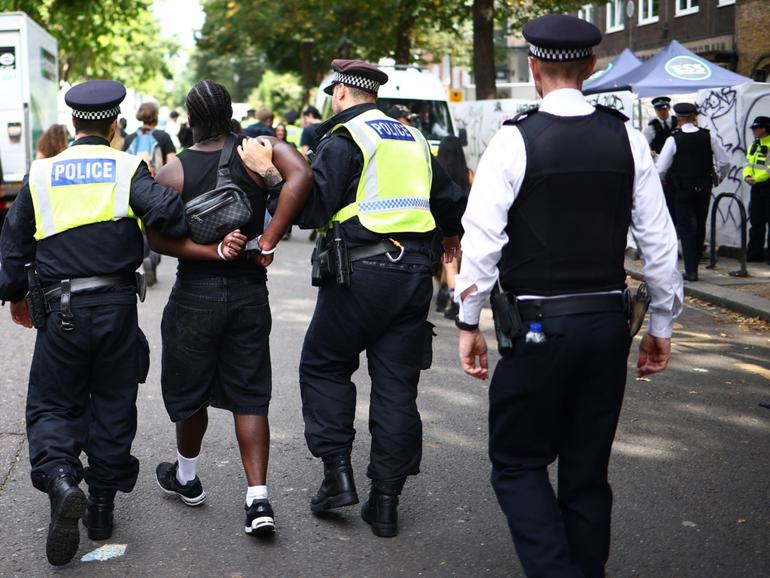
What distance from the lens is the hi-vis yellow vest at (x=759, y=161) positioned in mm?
13617

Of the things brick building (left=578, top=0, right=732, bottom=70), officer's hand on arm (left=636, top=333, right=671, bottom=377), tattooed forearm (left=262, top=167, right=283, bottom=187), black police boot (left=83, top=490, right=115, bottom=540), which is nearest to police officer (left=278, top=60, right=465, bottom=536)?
tattooed forearm (left=262, top=167, right=283, bottom=187)

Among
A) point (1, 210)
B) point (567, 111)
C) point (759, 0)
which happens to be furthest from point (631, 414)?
point (759, 0)

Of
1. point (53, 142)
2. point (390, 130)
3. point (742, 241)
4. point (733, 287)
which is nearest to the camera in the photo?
point (390, 130)

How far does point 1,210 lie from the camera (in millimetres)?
17156

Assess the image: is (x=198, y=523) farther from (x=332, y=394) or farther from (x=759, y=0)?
(x=759, y=0)

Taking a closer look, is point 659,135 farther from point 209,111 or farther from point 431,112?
point 209,111

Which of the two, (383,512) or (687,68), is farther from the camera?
(687,68)

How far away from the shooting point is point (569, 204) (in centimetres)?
354

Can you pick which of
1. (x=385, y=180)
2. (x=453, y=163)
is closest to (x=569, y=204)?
(x=385, y=180)

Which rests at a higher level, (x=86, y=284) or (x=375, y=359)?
(x=86, y=284)

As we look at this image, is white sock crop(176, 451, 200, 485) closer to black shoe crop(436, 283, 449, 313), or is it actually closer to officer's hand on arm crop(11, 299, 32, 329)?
officer's hand on arm crop(11, 299, 32, 329)

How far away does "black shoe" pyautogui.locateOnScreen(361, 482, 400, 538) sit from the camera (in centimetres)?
469

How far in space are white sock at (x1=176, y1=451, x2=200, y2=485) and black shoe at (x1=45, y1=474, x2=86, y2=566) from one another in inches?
32.9

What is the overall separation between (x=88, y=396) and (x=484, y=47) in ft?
69.7
